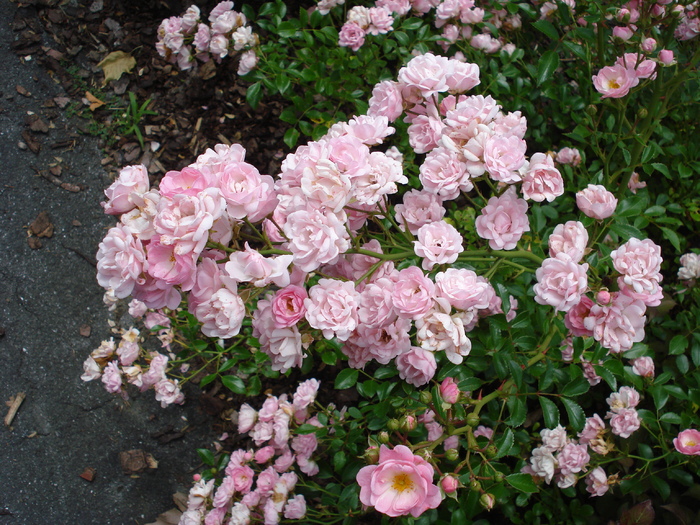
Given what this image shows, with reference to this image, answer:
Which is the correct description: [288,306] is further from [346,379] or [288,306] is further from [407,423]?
[346,379]

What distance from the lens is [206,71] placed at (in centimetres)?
295

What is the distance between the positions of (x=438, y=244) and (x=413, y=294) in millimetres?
145

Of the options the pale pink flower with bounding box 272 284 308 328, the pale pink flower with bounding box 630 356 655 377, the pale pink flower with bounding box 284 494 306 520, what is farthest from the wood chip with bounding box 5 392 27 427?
Result: the pale pink flower with bounding box 630 356 655 377

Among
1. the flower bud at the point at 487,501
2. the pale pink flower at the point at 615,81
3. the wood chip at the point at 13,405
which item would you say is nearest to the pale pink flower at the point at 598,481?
the flower bud at the point at 487,501

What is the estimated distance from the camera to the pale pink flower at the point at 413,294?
101 cm

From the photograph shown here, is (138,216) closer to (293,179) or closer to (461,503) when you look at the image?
(293,179)

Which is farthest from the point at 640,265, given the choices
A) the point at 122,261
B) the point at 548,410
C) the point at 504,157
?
the point at 122,261

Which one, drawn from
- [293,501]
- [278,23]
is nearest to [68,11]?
[278,23]

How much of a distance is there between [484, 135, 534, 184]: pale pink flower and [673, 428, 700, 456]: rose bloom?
93 centimetres

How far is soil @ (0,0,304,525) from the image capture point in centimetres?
226

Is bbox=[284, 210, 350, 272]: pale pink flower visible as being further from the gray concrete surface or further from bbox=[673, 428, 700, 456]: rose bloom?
the gray concrete surface

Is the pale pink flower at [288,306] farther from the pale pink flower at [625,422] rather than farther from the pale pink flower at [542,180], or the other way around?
the pale pink flower at [625,422]

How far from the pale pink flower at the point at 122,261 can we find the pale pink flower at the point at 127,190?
0.05 meters

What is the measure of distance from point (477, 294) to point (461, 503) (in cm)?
72
